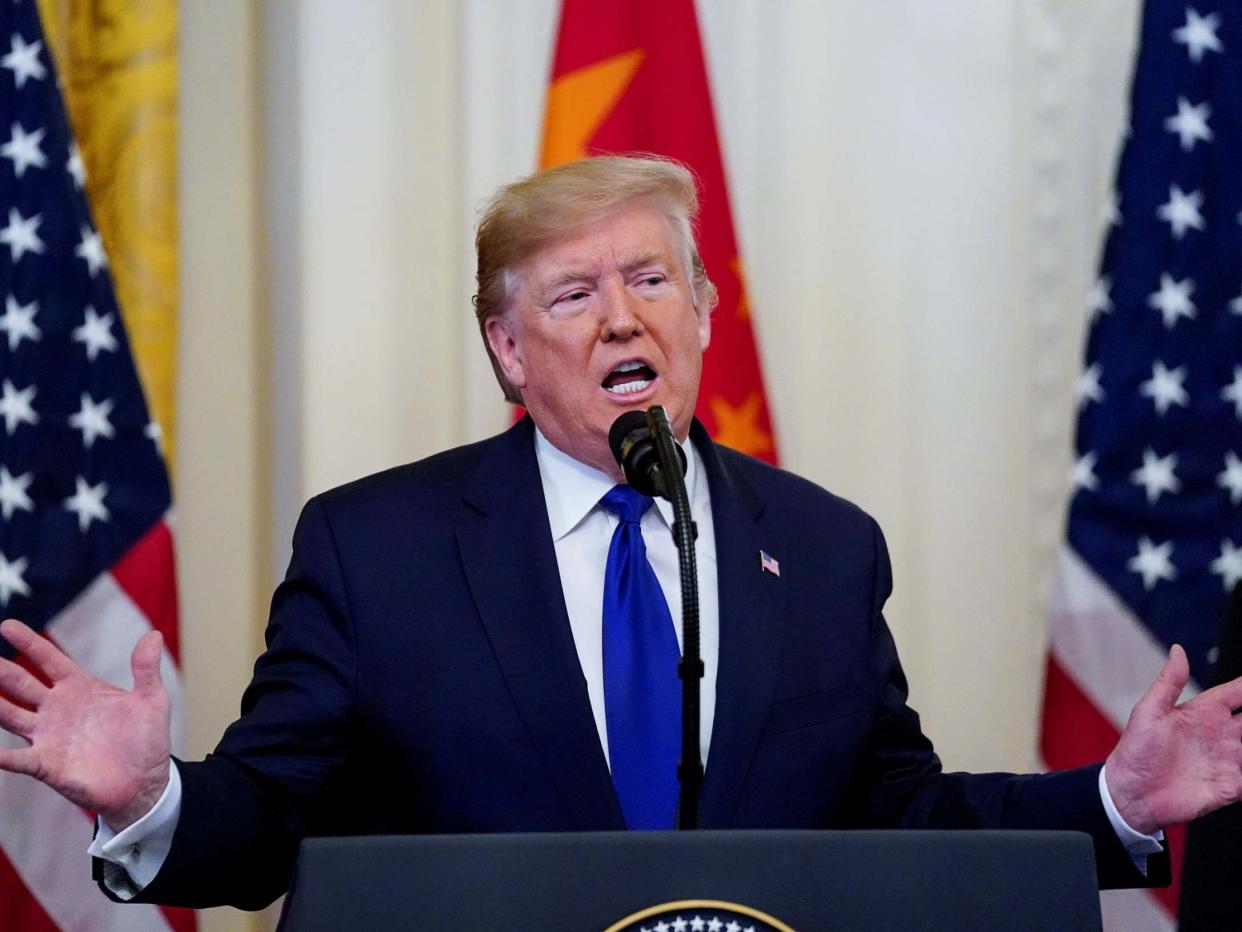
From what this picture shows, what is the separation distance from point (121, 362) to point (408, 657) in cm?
122

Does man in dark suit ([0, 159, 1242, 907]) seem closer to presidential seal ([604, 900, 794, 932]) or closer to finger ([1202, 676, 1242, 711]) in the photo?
finger ([1202, 676, 1242, 711])

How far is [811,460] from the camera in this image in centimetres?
357

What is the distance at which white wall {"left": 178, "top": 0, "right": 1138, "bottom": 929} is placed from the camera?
11.4 feet

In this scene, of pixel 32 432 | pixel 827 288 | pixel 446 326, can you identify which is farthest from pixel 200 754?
pixel 827 288

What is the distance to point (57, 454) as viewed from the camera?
296 centimetres

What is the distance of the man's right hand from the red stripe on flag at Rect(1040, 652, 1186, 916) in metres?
2.12

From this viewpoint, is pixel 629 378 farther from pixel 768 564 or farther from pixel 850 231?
pixel 850 231

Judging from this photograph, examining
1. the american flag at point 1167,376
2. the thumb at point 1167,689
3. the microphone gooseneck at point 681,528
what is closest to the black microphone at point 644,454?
the microphone gooseneck at point 681,528

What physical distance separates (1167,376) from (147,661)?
2275 millimetres

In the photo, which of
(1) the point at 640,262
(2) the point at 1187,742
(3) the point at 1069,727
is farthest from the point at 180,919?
(2) the point at 1187,742

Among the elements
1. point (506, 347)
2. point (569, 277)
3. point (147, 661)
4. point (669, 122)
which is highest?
point (669, 122)

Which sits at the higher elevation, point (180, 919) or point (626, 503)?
point (626, 503)

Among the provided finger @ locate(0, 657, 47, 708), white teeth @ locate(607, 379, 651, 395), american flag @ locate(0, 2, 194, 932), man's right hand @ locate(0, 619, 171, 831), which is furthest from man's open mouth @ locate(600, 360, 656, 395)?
american flag @ locate(0, 2, 194, 932)

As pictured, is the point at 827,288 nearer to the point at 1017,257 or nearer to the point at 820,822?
the point at 1017,257
